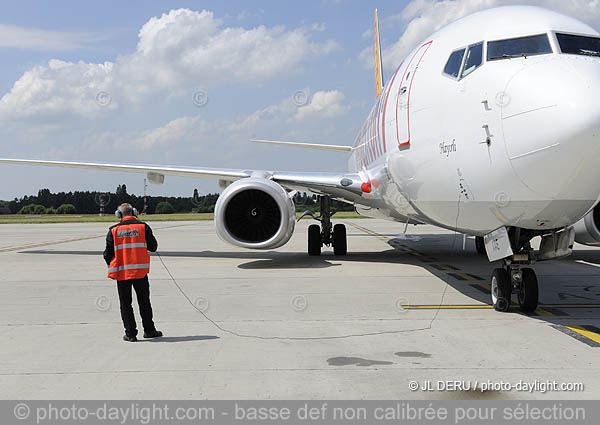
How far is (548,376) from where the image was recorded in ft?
14.1

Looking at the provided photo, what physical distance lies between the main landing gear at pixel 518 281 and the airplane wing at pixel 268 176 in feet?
17.5

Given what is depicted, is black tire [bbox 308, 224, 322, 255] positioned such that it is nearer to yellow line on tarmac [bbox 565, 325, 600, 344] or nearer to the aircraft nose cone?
yellow line on tarmac [bbox 565, 325, 600, 344]

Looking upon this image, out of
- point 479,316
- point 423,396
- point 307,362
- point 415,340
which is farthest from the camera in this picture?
point 479,316

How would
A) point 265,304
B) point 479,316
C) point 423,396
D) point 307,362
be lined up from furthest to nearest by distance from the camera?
point 265,304, point 479,316, point 307,362, point 423,396

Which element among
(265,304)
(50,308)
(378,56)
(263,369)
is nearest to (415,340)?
(263,369)

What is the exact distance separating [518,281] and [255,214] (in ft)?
20.8

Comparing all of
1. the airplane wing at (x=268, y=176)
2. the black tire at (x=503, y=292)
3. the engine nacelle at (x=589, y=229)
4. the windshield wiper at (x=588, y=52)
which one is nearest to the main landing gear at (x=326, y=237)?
the airplane wing at (x=268, y=176)

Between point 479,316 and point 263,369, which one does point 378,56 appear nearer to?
point 479,316

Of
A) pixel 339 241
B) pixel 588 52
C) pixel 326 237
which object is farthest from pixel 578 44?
pixel 326 237

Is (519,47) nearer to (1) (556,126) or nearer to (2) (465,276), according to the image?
(1) (556,126)

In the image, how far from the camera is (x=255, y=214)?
1214 centimetres

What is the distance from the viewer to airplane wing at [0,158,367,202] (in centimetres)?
1232

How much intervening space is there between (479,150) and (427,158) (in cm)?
109

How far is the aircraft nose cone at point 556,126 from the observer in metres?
5.01
